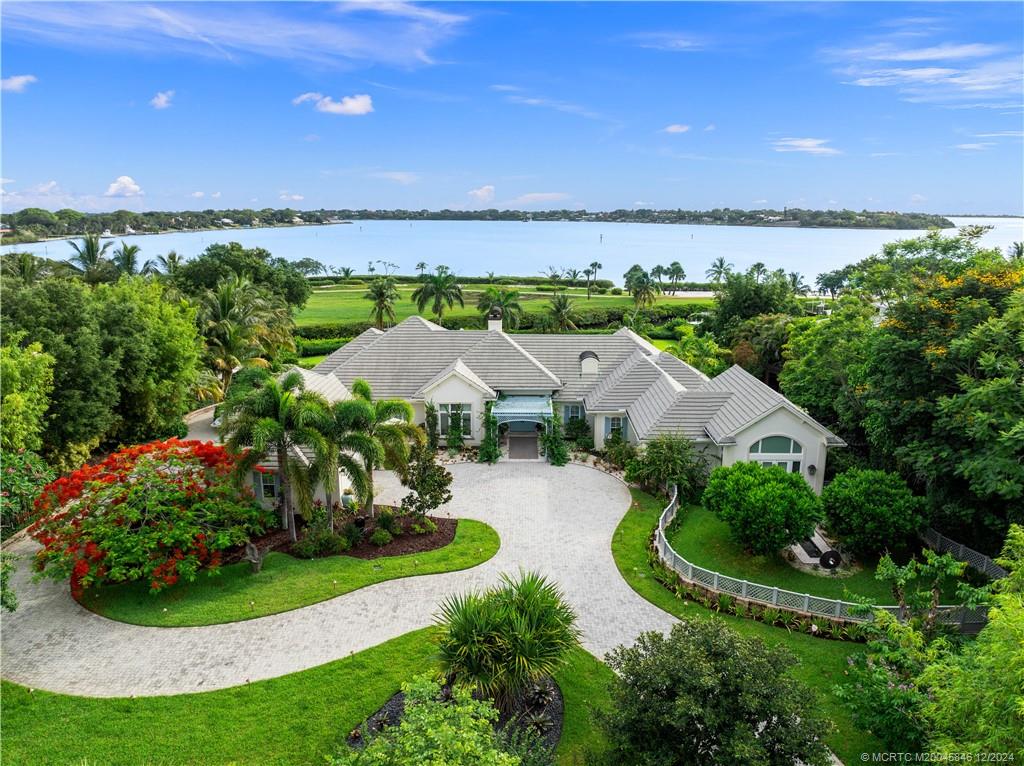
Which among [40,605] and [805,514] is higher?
[805,514]

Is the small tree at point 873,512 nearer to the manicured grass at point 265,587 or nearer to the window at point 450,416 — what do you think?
the manicured grass at point 265,587

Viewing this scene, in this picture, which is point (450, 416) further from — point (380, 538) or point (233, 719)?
point (233, 719)

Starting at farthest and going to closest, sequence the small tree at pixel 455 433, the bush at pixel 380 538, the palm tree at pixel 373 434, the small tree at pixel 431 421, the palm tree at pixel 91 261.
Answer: the palm tree at pixel 91 261 → the small tree at pixel 431 421 → the small tree at pixel 455 433 → the bush at pixel 380 538 → the palm tree at pixel 373 434

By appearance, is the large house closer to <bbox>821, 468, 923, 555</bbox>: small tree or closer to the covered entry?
the covered entry

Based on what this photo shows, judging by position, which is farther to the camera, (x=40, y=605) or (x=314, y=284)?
(x=314, y=284)

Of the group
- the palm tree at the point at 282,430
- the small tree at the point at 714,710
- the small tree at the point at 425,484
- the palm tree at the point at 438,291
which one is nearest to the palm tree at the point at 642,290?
the palm tree at the point at 438,291

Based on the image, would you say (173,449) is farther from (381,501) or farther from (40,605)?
(381,501)

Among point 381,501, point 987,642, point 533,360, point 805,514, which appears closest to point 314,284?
point 533,360
